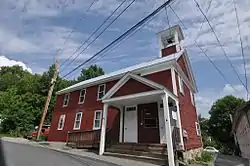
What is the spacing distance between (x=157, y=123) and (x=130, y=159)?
3.16 metres

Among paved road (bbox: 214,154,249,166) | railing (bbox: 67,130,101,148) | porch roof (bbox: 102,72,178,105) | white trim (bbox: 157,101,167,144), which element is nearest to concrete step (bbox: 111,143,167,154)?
white trim (bbox: 157,101,167,144)

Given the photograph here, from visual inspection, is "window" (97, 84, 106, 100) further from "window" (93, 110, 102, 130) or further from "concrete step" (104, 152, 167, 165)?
"concrete step" (104, 152, 167, 165)

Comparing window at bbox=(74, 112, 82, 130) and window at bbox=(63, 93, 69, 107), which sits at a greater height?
window at bbox=(63, 93, 69, 107)

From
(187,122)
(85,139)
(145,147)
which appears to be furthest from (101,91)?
(145,147)

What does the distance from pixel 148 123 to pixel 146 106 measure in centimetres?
110

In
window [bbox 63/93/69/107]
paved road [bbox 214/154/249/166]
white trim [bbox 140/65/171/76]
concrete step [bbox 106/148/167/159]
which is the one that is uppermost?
white trim [bbox 140/65/171/76]

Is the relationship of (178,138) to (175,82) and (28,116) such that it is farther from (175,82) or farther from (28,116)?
(28,116)

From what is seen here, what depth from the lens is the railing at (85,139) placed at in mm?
12547

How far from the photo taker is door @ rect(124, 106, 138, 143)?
39.9ft

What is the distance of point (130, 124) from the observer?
12500 mm

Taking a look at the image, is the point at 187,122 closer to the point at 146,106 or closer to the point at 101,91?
the point at 146,106

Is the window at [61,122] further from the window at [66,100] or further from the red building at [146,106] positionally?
the window at [66,100]

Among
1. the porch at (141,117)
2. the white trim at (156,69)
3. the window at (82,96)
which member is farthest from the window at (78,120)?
the white trim at (156,69)

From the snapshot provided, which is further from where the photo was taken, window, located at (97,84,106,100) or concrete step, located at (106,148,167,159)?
window, located at (97,84,106,100)
